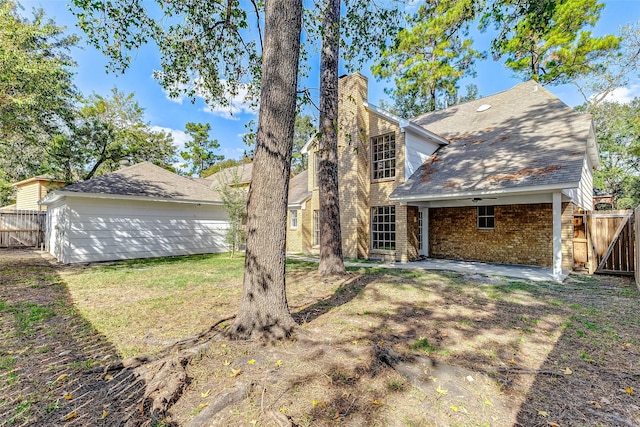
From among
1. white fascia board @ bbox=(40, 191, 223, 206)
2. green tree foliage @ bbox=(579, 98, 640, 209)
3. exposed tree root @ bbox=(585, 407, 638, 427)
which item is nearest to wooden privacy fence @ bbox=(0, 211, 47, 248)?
white fascia board @ bbox=(40, 191, 223, 206)

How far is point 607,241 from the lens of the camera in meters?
9.17

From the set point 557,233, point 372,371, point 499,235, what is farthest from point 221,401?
point 499,235

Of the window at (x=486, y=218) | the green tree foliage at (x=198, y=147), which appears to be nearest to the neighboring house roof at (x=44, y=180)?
the green tree foliage at (x=198, y=147)

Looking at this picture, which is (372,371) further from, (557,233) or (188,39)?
(557,233)

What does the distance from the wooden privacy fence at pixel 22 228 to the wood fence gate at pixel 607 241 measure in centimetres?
2604

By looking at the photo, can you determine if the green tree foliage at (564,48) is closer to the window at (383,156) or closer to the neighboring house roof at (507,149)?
the neighboring house roof at (507,149)

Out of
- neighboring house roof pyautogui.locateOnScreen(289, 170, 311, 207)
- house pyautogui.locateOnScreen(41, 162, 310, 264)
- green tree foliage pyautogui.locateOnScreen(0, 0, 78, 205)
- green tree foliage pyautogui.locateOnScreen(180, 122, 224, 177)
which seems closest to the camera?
green tree foliage pyautogui.locateOnScreen(0, 0, 78, 205)

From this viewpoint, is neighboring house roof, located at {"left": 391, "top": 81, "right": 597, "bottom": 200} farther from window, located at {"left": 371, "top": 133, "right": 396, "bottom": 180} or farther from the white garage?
the white garage

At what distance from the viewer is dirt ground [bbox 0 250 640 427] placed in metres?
2.50

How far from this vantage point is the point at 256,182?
3.86m

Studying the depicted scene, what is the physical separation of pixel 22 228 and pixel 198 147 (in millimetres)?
22123

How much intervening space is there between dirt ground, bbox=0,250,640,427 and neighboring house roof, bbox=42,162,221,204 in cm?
704

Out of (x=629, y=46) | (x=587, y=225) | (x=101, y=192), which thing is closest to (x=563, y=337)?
(x=587, y=225)

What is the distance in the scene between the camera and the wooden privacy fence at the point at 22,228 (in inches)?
654
